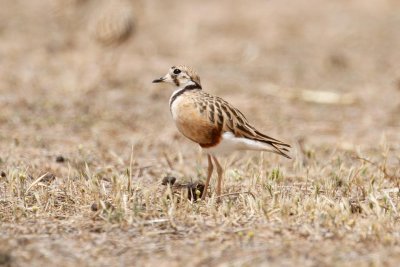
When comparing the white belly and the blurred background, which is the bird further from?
the blurred background

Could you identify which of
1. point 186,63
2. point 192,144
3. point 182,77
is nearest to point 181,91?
point 182,77

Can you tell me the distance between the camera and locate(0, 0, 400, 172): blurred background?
8117mm

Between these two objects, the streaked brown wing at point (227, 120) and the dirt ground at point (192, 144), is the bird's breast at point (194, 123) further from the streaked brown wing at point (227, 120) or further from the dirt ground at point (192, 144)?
the dirt ground at point (192, 144)

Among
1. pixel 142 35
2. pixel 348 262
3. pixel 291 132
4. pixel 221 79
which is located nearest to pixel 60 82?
pixel 221 79

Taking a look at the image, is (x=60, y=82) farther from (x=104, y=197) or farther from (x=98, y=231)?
(x=98, y=231)

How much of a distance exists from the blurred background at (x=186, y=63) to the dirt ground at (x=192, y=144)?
4 cm

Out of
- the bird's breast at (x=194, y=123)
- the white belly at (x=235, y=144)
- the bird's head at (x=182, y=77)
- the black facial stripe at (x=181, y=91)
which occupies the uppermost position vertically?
the bird's head at (x=182, y=77)

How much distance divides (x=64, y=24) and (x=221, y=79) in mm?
4662

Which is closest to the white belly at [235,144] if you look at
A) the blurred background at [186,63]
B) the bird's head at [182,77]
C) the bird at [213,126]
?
the bird at [213,126]

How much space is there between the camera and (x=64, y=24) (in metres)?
14.3

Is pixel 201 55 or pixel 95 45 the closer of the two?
pixel 95 45

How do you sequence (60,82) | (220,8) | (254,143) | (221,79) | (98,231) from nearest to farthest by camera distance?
(98,231)
(254,143)
(60,82)
(221,79)
(220,8)

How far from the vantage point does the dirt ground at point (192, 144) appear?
413 centimetres

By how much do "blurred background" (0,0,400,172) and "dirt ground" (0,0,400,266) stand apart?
0.12 feet
